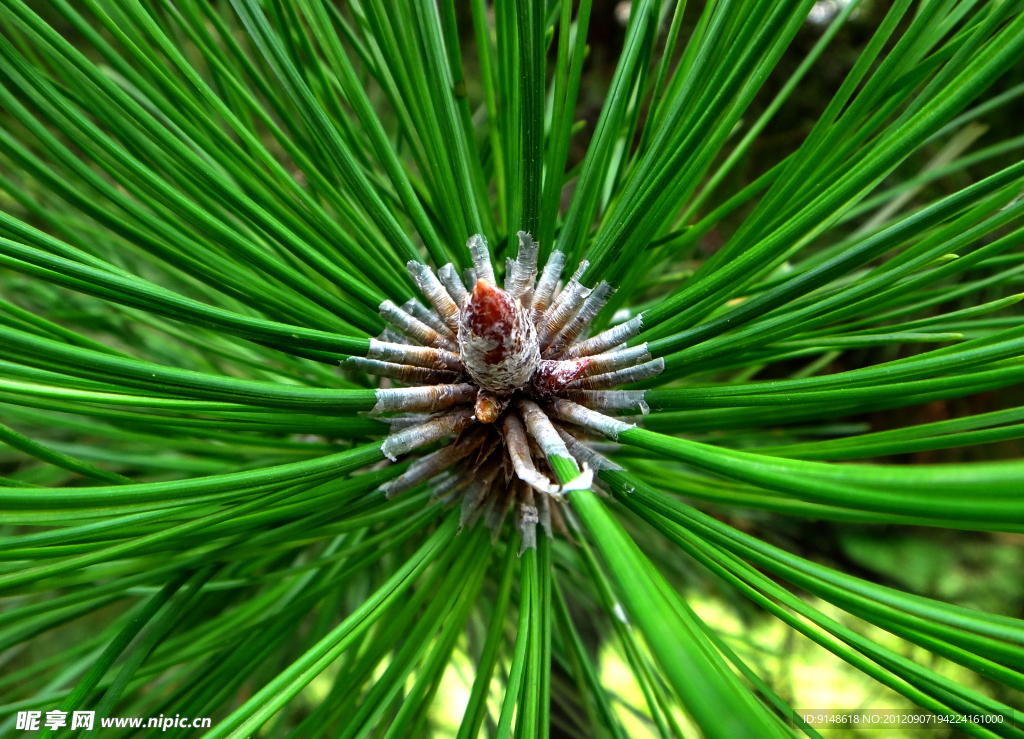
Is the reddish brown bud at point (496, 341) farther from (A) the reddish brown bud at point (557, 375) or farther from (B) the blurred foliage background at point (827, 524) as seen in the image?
(B) the blurred foliage background at point (827, 524)

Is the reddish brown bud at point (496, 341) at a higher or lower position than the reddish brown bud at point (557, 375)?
higher

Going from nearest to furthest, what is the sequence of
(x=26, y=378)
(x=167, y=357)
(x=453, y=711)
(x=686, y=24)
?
1. (x=26, y=378)
2. (x=167, y=357)
3. (x=686, y=24)
4. (x=453, y=711)

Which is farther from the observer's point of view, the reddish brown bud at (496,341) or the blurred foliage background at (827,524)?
the blurred foliage background at (827,524)

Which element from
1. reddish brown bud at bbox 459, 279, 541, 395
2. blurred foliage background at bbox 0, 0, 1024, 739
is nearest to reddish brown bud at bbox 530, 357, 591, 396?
reddish brown bud at bbox 459, 279, 541, 395

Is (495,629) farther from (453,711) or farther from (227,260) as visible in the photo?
(453,711)

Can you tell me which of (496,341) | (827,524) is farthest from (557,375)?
(827,524)

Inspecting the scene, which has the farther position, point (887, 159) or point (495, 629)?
point (495, 629)

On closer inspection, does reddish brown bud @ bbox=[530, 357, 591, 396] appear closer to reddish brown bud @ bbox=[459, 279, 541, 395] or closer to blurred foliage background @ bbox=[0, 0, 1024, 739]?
reddish brown bud @ bbox=[459, 279, 541, 395]

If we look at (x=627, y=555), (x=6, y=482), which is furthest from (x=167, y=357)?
(x=627, y=555)

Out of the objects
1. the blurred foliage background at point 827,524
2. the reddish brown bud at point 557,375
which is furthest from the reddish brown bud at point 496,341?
the blurred foliage background at point 827,524

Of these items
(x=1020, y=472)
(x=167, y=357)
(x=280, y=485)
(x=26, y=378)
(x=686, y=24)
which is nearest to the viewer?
(x=1020, y=472)

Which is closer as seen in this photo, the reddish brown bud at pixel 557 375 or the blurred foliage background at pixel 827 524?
the reddish brown bud at pixel 557 375
